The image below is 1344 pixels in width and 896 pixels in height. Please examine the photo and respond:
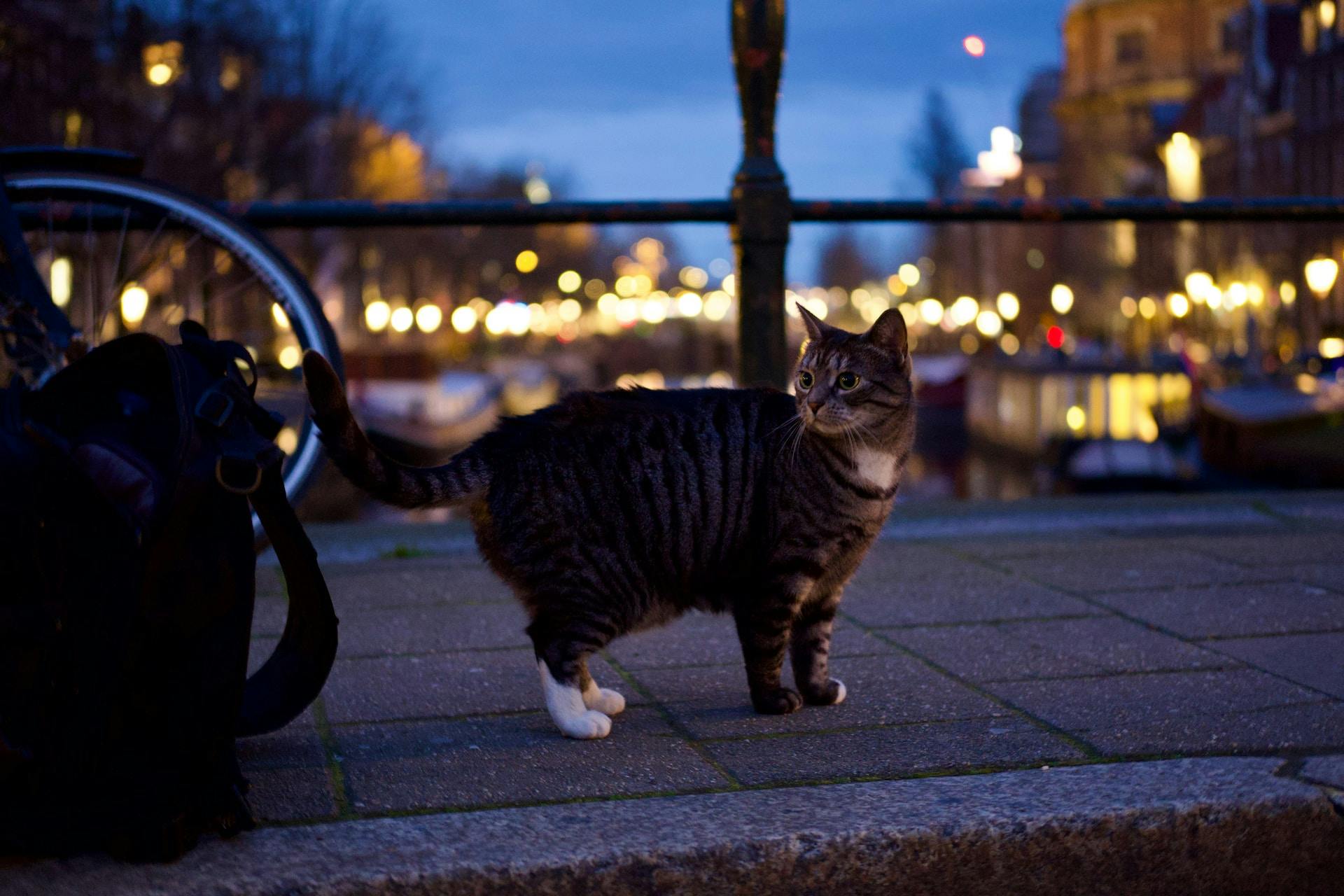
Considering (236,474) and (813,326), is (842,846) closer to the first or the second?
(236,474)

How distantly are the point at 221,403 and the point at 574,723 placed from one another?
0.85 metres

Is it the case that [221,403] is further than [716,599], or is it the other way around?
[716,599]

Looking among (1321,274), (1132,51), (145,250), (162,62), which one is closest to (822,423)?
(145,250)

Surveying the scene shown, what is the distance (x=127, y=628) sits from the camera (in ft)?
5.90

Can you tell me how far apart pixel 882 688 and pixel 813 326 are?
2.37 ft

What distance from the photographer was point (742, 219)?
14.1 ft

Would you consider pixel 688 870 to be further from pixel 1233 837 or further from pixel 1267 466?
pixel 1267 466

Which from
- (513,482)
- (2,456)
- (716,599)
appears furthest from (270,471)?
(716,599)

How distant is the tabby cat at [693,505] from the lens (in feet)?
8.16

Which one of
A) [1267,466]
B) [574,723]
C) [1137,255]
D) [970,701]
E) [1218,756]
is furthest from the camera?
[1137,255]

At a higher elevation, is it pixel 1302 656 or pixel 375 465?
pixel 375 465

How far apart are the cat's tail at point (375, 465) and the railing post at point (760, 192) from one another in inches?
77.7

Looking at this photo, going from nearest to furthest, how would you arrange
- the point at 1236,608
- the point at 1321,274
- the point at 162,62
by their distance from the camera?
the point at 1236,608 → the point at 162,62 → the point at 1321,274

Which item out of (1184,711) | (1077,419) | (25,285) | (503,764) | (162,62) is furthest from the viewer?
(1077,419)
